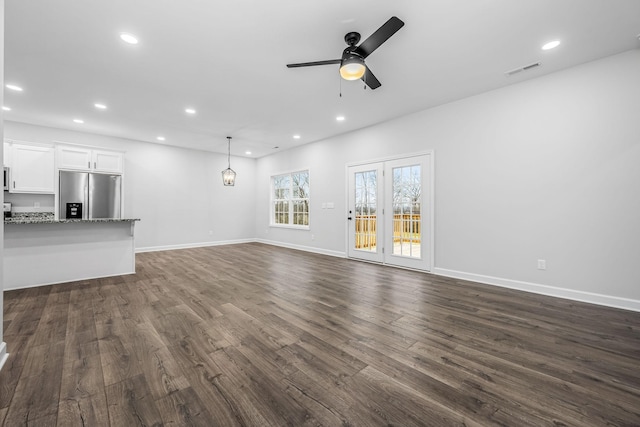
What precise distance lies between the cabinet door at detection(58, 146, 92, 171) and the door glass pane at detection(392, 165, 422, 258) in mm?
6499

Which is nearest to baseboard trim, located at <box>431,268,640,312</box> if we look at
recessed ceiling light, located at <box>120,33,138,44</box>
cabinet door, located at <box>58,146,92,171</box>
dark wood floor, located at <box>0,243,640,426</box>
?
dark wood floor, located at <box>0,243,640,426</box>

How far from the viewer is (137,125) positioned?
5516mm

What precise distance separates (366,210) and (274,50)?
3.58m

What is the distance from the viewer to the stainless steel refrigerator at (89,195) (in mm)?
5328

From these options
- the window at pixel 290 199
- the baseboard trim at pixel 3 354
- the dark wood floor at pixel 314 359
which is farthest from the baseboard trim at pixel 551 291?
the baseboard trim at pixel 3 354

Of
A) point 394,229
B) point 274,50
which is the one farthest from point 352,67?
point 394,229

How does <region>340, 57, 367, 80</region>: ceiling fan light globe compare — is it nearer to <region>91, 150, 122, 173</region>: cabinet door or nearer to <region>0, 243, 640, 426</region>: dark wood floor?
<region>0, 243, 640, 426</region>: dark wood floor

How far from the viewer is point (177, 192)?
24.0 ft

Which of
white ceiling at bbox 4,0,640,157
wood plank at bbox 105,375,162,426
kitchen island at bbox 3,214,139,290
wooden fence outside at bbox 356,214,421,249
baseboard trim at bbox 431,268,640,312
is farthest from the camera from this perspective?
wooden fence outside at bbox 356,214,421,249

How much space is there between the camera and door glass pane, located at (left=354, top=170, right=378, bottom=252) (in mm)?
5473

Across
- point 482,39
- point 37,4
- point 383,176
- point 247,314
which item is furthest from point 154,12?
point 383,176

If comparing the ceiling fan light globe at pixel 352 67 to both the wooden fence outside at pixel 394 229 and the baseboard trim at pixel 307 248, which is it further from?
the baseboard trim at pixel 307 248

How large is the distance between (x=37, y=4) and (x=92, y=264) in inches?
137

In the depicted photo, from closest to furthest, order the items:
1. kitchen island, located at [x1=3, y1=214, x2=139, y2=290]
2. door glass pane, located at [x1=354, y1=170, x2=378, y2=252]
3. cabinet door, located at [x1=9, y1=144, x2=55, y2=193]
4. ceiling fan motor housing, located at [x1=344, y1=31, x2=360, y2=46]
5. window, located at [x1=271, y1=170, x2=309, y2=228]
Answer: ceiling fan motor housing, located at [x1=344, y1=31, x2=360, y2=46], kitchen island, located at [x1=3, y1=214, x2=139, y2=290], cabinet door, located at [x1=9, y1=144, x2=55, y2=193], door glass pane, located at [x1=354, y1=170, x2=378, y2=252], window, located at [x1=271, y1=170, x2=309, y2=228]
